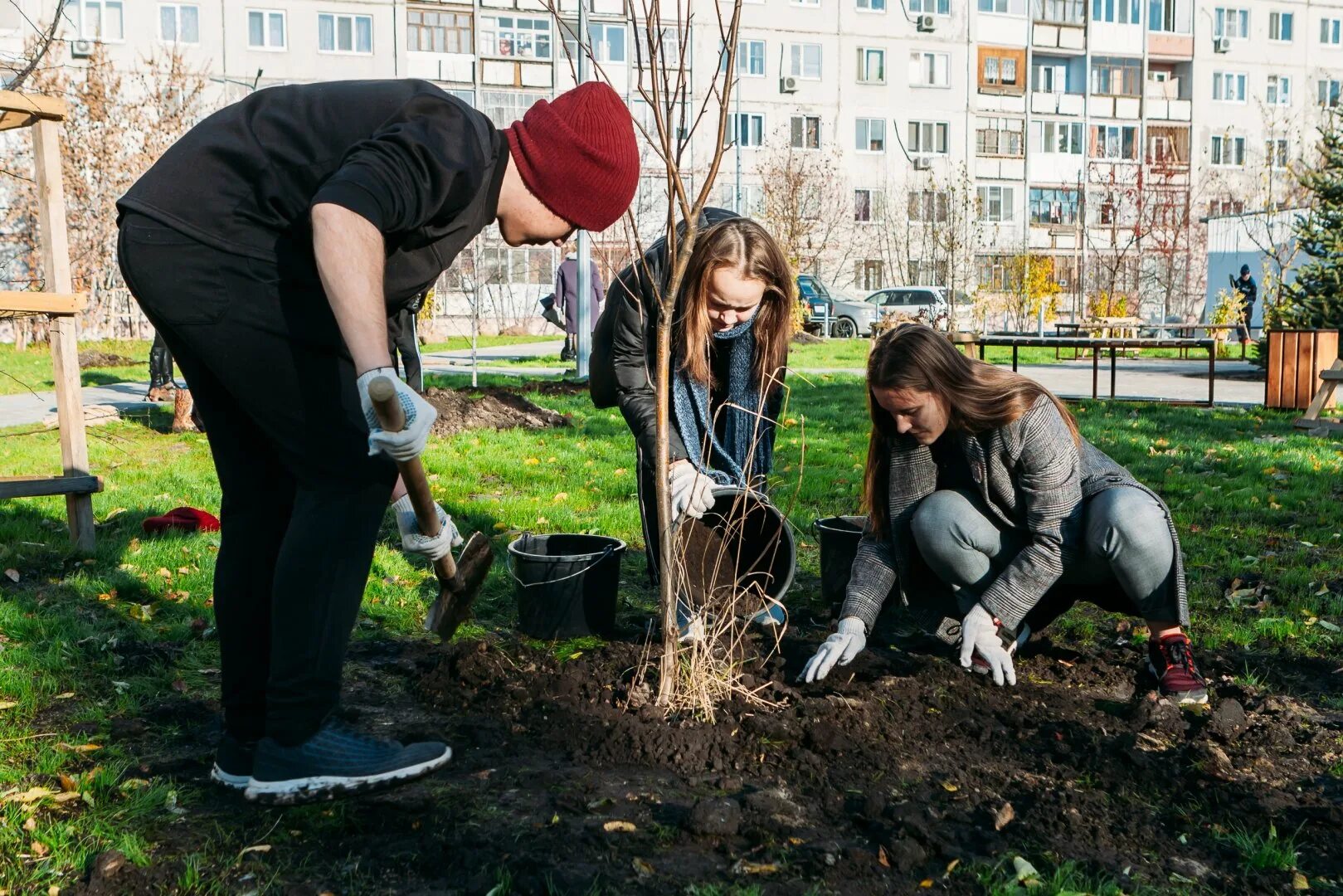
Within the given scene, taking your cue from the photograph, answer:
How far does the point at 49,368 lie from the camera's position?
16438 mm

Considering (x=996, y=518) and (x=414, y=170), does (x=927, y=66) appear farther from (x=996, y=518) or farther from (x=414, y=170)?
(x=414, y=170)

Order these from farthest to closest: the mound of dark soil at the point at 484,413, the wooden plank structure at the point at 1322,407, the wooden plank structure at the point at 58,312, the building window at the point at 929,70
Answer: the building window at the point at 929,70, the mound of dark soil at the point at 484,413, the wooden plank structure at the point at 1322,407, the wooden plank structure at the point at 58,312

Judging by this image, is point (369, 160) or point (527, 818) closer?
point (369, 160)

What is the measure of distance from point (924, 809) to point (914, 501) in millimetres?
1214

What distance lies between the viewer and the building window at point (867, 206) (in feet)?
125

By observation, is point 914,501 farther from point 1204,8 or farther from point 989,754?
point 1204,8

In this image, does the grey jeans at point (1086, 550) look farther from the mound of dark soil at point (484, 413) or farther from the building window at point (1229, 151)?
the building window at point (1229, 151)

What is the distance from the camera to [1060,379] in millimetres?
14047

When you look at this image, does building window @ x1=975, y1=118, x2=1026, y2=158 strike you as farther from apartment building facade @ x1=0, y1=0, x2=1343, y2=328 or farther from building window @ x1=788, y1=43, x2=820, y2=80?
building window @ x1=788, y1=43, x2=820, y2=80

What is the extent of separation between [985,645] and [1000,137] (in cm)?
3985

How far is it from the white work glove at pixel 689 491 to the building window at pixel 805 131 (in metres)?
35.1

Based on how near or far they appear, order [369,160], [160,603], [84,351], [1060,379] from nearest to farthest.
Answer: [369,160] → [160,603] → [1060,379] → [84,351]

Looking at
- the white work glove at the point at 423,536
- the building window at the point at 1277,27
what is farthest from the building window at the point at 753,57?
the white work glove at the point at 423,536

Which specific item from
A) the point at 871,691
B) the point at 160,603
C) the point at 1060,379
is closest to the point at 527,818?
the point at 871,691
